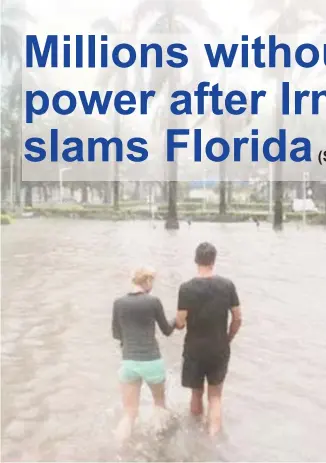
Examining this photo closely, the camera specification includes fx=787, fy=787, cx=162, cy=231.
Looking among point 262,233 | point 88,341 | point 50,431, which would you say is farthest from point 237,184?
point 50,431

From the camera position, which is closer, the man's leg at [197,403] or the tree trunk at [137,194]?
the man's leg at [197,403]

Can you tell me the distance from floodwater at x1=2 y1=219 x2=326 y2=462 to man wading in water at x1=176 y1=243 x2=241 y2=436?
1.53ft

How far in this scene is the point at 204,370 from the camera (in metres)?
5.29

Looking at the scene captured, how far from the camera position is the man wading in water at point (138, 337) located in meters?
5.04

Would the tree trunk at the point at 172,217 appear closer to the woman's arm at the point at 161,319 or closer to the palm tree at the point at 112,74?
the palm tree at the point at 112,74

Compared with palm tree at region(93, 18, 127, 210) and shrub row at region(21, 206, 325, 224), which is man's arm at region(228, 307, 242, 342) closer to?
palm tree at region(93, 18, 127, 210)

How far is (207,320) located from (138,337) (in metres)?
0.46

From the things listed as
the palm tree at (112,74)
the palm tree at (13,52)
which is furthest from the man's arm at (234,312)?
the palm tree at (13,52)

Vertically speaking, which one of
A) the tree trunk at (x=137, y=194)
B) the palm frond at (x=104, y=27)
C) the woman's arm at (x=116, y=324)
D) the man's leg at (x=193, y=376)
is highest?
the palm frond at (x=104, y=27)

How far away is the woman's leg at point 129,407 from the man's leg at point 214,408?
1.64ft

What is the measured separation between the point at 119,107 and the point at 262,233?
1663 cm

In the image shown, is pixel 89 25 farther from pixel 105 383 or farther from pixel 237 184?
pixel 237 184

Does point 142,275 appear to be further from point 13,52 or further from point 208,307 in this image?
point 13,52

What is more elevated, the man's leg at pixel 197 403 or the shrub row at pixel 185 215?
the shrub row at pixel 185 215
